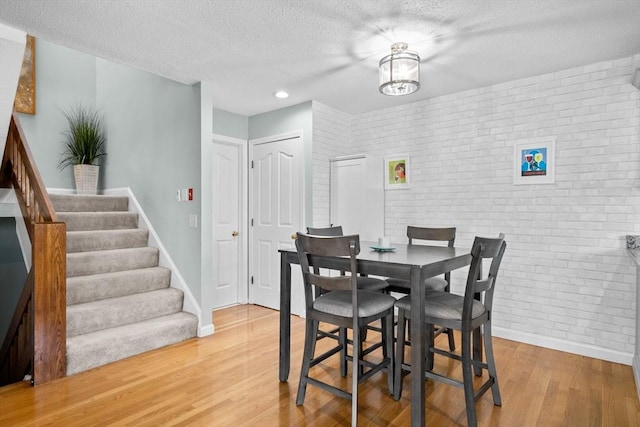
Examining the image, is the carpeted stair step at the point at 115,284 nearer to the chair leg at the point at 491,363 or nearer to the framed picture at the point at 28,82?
the framed picture at the point at 28,82

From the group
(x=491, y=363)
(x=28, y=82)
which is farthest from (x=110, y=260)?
(x=491, y=363)

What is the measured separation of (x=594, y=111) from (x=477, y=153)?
3.24 ft

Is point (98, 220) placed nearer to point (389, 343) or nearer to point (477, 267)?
point (389, 343)

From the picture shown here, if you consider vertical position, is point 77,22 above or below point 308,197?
above

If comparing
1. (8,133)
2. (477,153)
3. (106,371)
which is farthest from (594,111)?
(8,133)

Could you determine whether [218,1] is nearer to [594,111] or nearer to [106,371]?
[106,371]

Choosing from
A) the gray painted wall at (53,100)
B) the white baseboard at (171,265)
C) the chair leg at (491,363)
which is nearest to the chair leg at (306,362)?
the chair leg at (491,363)

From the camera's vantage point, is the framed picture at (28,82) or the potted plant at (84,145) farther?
the potted plant at (84,145)

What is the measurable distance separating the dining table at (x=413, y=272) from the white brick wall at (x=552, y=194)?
4.10 ft

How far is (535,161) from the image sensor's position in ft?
11.0

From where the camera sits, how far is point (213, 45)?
8.98ft

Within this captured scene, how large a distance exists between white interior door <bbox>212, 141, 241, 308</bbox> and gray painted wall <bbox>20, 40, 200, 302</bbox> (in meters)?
0.66

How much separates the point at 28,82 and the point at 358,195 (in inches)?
175

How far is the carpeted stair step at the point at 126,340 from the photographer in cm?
280
